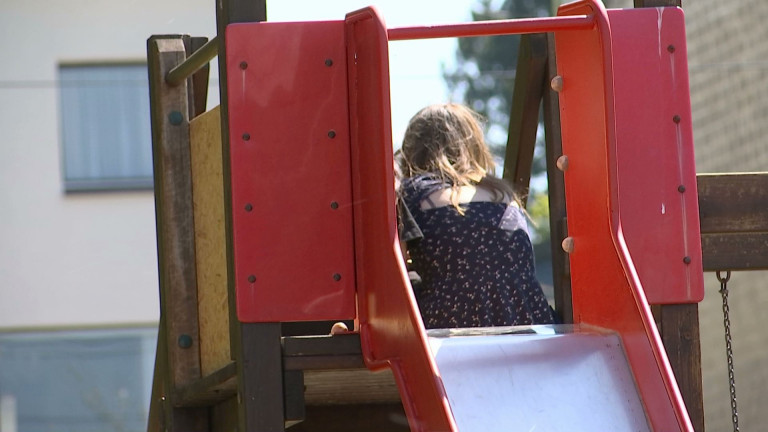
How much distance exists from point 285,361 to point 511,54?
1799 cm

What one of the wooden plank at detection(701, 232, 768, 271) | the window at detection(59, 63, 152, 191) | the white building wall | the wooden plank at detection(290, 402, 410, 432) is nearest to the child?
the wooden plank at detection(701, 232, 768, 271)

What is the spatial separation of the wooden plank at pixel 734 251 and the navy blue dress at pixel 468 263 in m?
0.56

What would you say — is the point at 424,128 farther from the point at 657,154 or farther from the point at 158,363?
the point at 158,363

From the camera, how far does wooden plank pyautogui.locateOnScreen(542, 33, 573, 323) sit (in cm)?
429

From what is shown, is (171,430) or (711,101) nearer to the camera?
(171,430)

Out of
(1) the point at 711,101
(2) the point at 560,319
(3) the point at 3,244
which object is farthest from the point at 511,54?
(2) the point at 560,319

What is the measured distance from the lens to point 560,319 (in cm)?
428

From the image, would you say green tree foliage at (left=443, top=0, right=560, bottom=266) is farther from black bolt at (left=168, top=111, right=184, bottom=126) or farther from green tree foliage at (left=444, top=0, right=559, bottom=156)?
black bolt at (left=168, top=111, right=184, bottom=126)

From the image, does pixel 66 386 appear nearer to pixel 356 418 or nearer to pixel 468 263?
pixel 356 418

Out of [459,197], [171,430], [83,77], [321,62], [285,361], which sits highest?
[83,77]

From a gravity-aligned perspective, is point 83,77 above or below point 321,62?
above

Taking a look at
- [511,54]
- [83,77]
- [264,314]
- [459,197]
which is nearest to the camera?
[264,314]

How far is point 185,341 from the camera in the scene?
12.6ft

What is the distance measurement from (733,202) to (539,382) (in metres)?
1.18
